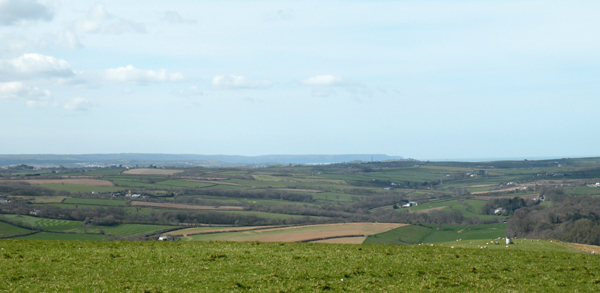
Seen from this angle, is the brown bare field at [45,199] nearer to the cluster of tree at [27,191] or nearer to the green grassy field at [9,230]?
the cluster of tree at [27,191]

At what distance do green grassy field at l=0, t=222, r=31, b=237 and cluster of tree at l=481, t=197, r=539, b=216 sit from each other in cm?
8996

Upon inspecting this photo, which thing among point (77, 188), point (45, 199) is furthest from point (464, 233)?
point (77, 188)

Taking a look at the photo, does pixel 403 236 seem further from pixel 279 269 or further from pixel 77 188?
pixel 77 188

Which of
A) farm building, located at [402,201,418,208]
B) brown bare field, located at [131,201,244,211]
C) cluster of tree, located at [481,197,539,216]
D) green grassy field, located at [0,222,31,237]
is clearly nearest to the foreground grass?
green grassy field, located at [0,222,31,237]

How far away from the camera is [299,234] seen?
68938 millimetres

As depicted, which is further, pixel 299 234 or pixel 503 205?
pixel 503 205

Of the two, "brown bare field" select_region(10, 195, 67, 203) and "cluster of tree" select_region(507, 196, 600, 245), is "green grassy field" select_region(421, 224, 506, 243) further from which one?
"brown bare field" select_region(10, 195, 67, 203)

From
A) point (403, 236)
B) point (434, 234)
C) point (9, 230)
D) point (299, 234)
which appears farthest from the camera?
point (434, 234)

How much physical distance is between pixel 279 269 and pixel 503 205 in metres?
103

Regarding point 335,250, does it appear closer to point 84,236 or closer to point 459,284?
point 459,284

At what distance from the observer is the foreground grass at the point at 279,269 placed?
16781mm

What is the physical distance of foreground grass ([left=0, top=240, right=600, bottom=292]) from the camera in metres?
16.8

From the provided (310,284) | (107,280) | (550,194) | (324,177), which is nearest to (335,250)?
(310,284)

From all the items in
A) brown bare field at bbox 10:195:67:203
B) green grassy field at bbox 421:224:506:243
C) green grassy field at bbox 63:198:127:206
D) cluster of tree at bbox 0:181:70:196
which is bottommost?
green grassy field at bbox 421:224:506:243
